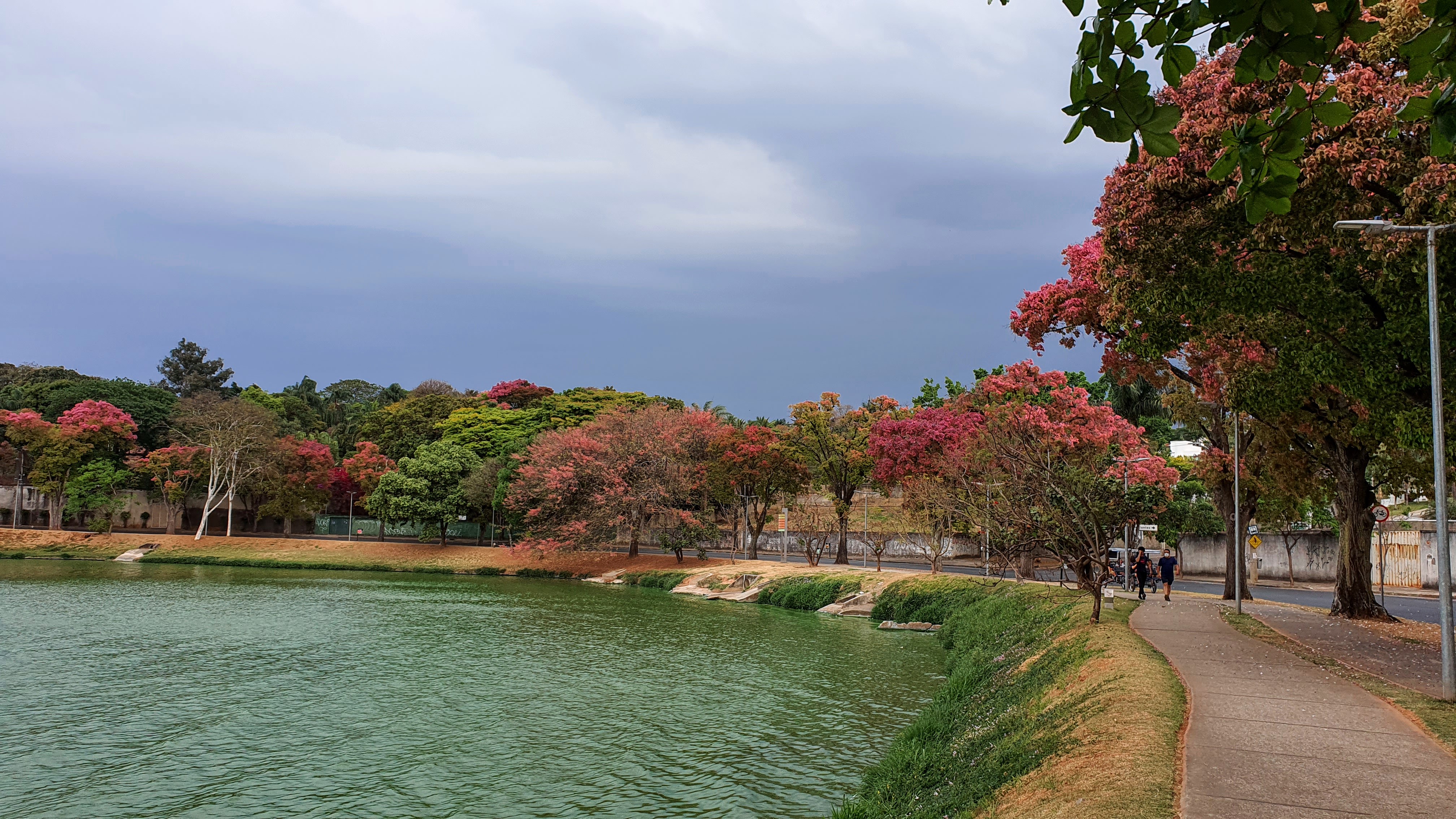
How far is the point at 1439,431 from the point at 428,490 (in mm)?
50277

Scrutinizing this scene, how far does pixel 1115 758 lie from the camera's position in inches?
305

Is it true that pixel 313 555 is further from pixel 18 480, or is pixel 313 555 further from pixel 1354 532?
pixel 1354 532

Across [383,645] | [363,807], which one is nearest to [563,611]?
[383,645]

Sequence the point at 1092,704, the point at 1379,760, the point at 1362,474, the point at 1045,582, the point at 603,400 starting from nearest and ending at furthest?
the point at 1379,760, the point at 1092,704, the point at 1362,474, the point at 1045,582, the point at 603,400

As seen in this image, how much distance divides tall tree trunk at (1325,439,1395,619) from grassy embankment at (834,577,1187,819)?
6280mm

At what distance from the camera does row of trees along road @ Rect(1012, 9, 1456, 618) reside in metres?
12.1

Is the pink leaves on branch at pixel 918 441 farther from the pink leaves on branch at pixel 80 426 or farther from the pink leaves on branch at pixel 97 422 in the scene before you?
the pink leaves on branch at pixel 80 426

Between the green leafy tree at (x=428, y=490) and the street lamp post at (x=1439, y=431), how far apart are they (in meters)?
48.8

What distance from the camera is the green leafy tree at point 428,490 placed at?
5216cm

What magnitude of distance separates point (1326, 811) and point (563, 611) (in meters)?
28.2

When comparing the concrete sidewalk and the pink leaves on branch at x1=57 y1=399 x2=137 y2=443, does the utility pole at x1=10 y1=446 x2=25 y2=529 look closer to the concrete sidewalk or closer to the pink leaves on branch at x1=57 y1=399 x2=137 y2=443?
the pink leaves on branch at x1=57 y1=399 x2=137 y2=443

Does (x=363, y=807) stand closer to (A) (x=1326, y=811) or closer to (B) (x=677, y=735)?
(B) (x=677, y=735)

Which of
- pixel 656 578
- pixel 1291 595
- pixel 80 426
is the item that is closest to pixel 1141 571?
pixel 1291 595

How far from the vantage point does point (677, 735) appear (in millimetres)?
14055
